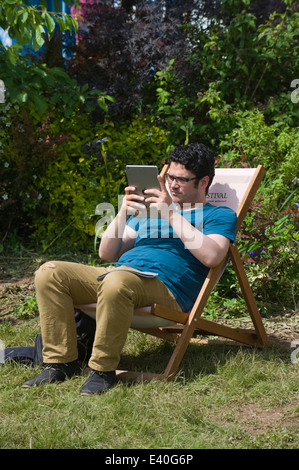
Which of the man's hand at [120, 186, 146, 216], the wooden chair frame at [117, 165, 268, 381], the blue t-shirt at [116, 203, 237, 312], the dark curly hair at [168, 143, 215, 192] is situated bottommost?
the wooden chair frame at [117, 165, 268, 381]

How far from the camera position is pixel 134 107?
6.59m

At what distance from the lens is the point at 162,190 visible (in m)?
3.43

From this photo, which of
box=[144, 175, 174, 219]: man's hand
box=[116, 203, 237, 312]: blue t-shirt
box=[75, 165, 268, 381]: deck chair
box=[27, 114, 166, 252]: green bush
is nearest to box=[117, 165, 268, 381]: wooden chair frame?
box=[75, 165, 268, 381]: deck chair

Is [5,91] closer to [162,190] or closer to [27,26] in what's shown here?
[27,26]

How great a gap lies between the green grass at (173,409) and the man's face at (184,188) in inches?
35.9

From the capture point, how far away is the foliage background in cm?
609

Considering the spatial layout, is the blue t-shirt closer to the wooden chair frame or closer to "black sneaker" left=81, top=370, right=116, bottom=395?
the wooden chair frame

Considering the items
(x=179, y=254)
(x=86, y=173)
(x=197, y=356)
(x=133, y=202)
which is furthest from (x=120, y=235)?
(x=86, y=173)

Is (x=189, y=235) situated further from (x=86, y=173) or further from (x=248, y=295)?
(x=86, y=173)

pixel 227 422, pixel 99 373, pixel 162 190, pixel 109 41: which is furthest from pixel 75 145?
pixel 227 422

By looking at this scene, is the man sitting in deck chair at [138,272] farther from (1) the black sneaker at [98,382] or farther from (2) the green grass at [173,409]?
(2) the green grass at [173,409]

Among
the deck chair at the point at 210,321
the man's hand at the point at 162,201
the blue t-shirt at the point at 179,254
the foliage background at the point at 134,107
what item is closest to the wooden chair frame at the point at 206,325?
the deck chair at the point at 210,321

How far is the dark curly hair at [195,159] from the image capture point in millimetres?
3646
